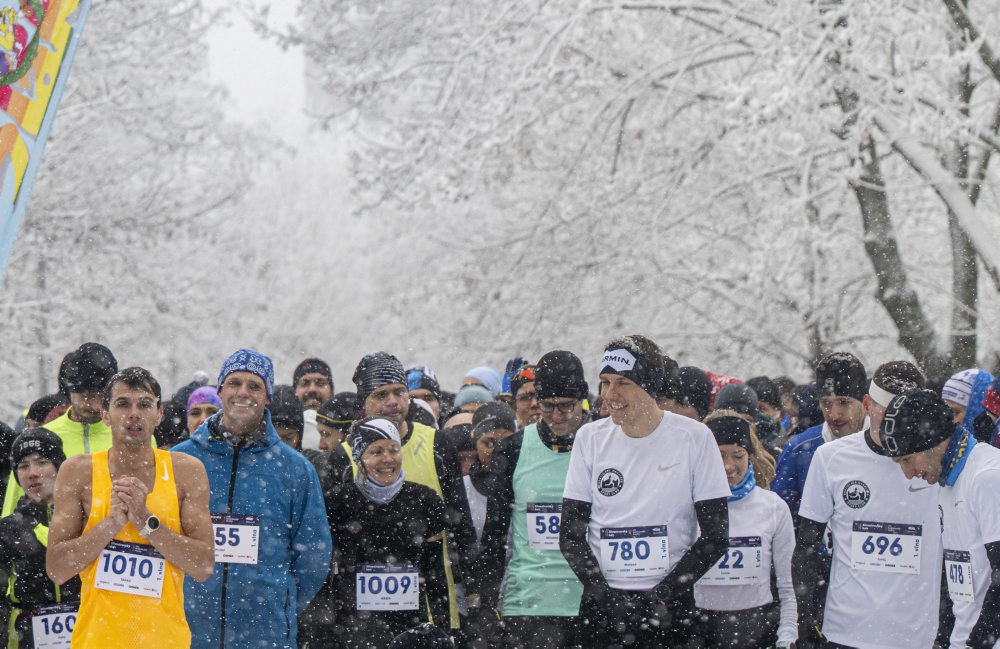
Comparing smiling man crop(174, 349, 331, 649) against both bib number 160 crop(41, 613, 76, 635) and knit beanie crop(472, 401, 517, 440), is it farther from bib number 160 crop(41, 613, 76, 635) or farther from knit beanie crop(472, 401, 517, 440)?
knit beanie crop(472, 401, 517, 440)

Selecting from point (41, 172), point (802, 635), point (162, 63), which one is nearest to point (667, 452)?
point (802, 635)

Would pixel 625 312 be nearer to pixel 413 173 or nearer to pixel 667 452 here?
pixel 413 173

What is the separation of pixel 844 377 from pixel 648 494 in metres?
1.71

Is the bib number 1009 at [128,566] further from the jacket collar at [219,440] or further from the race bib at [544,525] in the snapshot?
the race bib at [544,525]

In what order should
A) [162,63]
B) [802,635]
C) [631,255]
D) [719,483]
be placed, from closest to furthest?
[719,483], [802,635], [631,255], [162,63]

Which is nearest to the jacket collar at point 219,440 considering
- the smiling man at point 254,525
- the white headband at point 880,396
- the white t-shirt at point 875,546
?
the smiling man at point 254,525

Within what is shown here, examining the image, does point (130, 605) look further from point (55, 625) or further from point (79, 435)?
point (79, 435)

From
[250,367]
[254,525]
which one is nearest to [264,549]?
[254,525]

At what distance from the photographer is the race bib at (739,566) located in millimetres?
6141

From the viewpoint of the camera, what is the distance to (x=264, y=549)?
5.52 meters

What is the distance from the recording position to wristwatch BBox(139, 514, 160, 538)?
A: 4.71 meters

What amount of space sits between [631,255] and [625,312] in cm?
286

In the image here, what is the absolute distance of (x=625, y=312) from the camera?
62.5ft

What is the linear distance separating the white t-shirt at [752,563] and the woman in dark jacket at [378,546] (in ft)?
3.97
